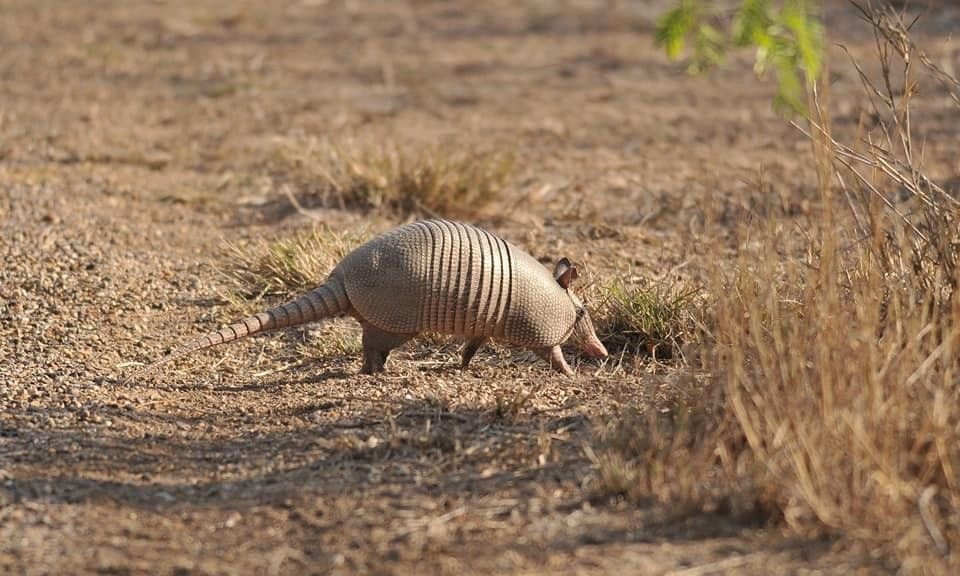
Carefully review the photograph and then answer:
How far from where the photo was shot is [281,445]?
15.7 ft

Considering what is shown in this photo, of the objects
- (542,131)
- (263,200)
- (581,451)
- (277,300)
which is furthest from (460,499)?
(542,131)

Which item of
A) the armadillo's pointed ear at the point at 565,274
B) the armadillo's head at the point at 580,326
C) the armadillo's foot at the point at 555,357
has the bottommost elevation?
the armadillo's foot at the point at 555,357

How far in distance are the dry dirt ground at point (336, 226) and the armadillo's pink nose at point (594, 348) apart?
10cm

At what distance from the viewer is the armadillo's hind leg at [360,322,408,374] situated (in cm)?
545

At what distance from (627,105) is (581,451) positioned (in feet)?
20.4

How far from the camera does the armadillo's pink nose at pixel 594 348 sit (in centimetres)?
573

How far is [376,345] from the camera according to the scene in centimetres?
549

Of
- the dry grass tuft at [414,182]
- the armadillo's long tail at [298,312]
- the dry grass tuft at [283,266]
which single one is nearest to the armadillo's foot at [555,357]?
the armadillo's long tail at [298,312]

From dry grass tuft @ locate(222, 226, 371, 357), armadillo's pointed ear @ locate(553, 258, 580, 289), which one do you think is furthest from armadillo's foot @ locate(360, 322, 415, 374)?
armadillo's pointed ear @ locate(553, 258, 580, 289)

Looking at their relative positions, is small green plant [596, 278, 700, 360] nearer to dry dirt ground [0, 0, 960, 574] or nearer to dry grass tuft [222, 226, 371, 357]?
dry dirt ground [0, 0, 960, 574]

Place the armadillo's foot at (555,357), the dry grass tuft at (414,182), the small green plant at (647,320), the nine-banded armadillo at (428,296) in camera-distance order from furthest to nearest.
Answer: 1. the dry grass tuft at (414,182)
2. the small green plant at (647,320)
3. the armadillo's foot at (555,357)
4. the nine-banded armadillo at (428,296)

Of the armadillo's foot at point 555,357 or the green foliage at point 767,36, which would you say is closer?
the green foliage at point 767,36

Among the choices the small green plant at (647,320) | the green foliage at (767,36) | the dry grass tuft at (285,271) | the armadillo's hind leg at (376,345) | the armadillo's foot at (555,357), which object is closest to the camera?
the green foliage at (767,36)

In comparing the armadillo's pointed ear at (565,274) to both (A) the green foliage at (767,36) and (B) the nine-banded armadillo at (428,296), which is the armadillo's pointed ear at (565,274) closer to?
(B) the nine-banded armadillo at (428,296)
